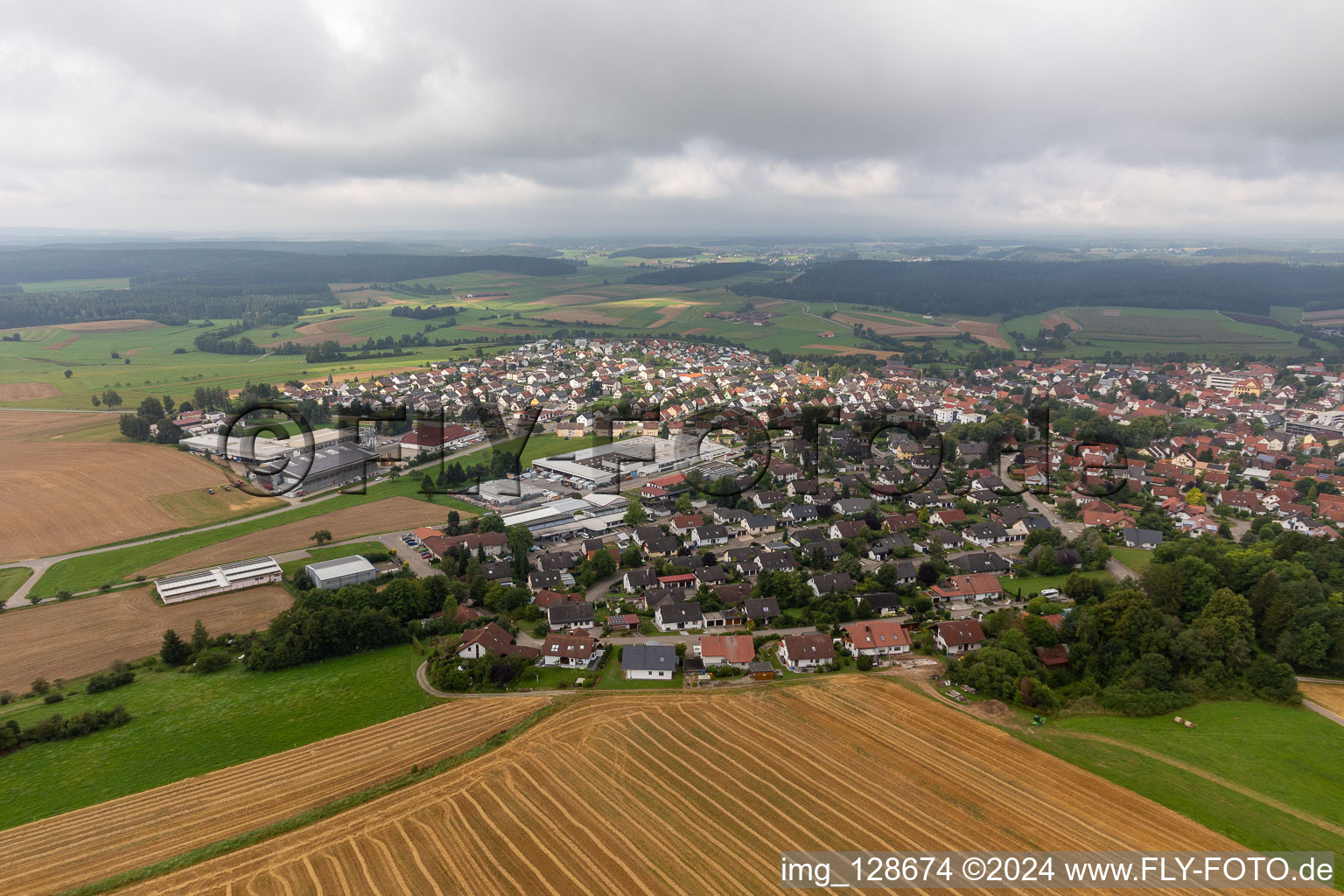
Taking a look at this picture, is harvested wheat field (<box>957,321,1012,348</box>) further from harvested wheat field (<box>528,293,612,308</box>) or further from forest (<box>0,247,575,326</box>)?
forest (<box>0,247,575,326</box>)

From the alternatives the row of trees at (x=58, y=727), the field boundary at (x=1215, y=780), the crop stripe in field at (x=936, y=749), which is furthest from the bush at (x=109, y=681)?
the field boundary at (x=1215, y=780)

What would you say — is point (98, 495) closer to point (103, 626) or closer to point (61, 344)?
point (103, 626)

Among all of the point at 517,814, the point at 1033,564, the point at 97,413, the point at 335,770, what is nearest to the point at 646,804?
the point at 517,814

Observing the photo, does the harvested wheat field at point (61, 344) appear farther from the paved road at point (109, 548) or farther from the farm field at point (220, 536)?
the farm field at point (220, 536)

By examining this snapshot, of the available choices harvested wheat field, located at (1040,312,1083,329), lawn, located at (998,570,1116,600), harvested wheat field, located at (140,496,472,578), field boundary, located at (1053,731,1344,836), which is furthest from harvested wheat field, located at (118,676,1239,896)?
harvested wheat field, located at (1040,312,1083,329)

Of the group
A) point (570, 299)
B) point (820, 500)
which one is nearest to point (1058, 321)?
point (570, 299)

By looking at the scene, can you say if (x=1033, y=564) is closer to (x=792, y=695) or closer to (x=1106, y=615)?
(x=1106, y=615)
